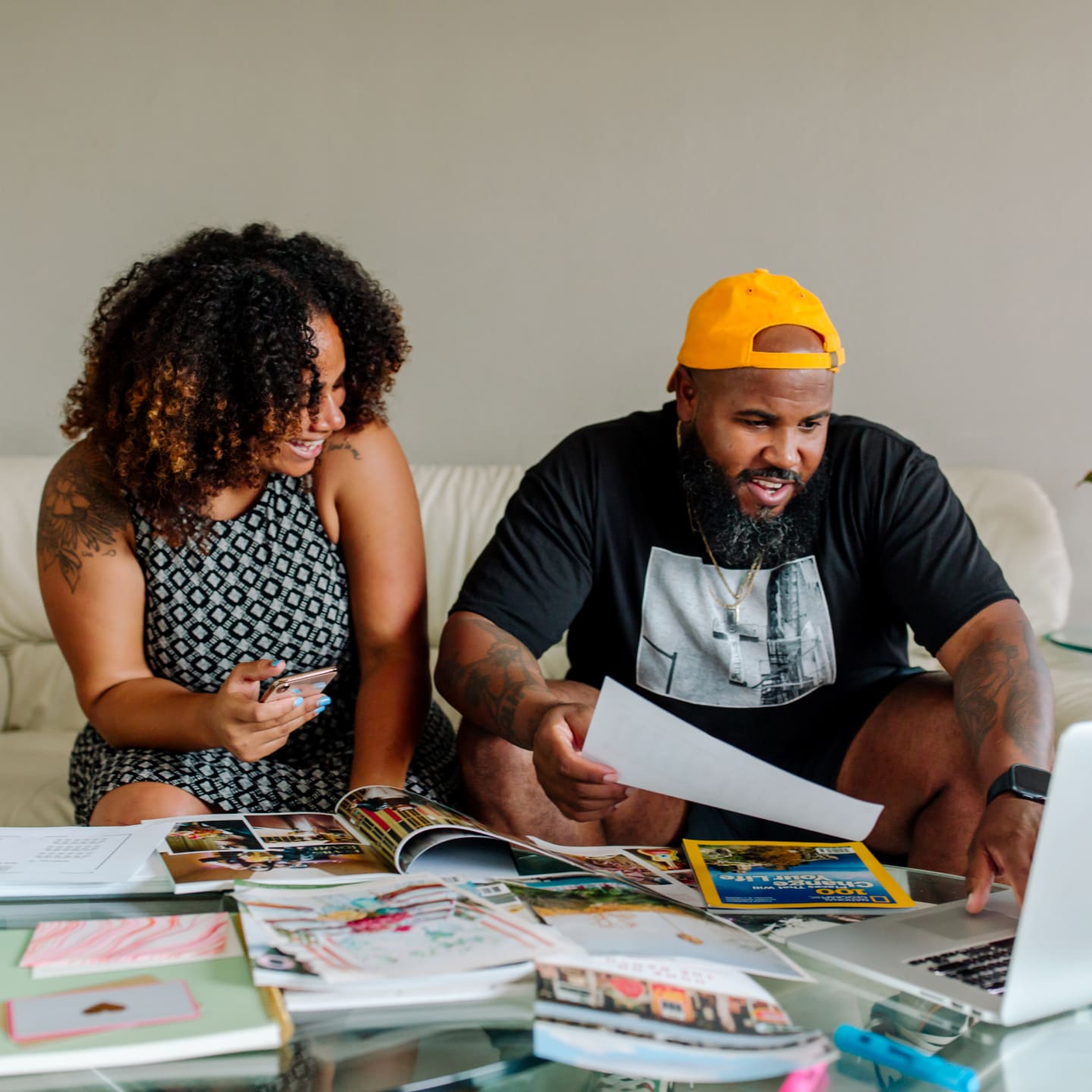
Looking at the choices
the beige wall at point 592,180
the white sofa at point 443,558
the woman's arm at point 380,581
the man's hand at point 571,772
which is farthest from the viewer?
the beige wall at point 592,180

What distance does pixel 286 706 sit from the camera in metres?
1.28

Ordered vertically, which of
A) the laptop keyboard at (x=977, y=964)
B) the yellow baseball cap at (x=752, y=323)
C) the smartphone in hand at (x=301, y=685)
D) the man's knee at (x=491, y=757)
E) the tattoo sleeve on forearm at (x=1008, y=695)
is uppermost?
the yellow baseball cap at (x=752, y=323)

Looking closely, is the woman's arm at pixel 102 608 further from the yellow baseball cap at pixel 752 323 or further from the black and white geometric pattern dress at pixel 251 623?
the yellow baseball cap at pixel 752 323

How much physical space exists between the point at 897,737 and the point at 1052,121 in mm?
1484

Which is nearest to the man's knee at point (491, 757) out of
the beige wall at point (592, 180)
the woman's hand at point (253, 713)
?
the woman's hand at point (253, 713)

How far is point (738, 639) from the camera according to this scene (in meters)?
1.54

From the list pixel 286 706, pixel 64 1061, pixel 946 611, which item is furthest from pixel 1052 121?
pixel 64 1061

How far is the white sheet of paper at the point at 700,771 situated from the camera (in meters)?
1.07

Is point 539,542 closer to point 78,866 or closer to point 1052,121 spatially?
point 78,866

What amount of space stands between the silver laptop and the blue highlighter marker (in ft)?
0.24

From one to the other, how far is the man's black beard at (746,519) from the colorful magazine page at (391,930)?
0.74 meters

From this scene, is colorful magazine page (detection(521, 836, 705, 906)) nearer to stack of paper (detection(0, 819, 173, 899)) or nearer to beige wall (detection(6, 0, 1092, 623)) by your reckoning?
stack of paper (detection(0, 819, 173, 899))


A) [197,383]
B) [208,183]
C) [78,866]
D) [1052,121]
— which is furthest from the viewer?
[208,183]

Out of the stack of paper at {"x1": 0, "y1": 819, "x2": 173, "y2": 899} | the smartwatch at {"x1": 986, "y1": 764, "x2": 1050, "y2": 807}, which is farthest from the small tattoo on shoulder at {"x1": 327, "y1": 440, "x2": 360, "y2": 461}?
the smartwatch at {"x1": 986, "y1": 764, "x2": 1050, "y2": 807}
